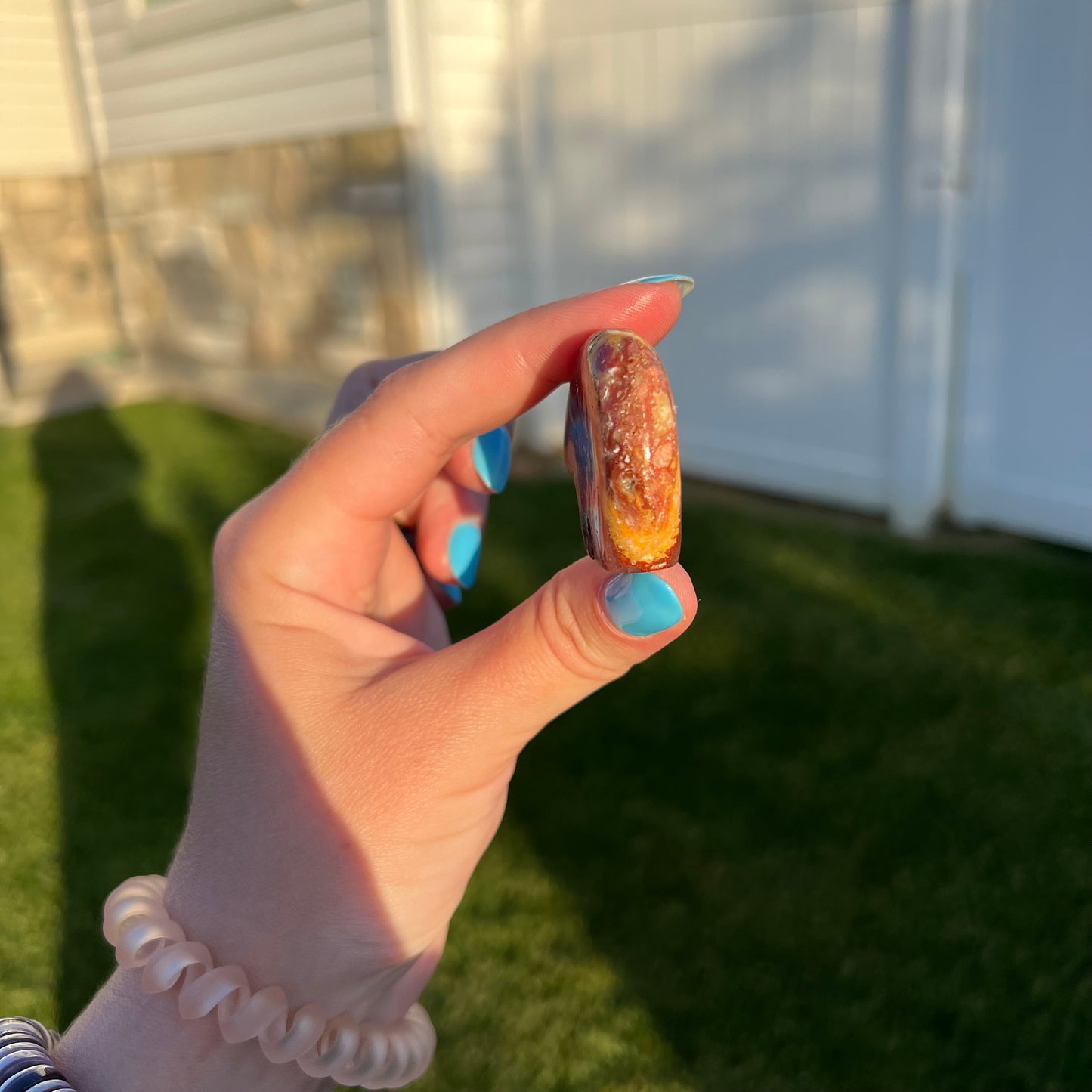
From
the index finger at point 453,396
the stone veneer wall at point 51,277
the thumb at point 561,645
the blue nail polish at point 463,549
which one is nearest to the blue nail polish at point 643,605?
the thumb at point 561,645

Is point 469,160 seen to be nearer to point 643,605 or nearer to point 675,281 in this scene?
point 675,281

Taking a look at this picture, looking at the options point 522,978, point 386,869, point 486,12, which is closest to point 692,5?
point 486,12

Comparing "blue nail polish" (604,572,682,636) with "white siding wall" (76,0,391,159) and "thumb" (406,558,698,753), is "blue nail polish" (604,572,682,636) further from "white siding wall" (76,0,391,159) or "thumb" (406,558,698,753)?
"white siding wall" (76,0,391,159)

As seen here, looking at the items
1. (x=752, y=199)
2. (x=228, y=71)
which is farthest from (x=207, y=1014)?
(x=228, y=71)

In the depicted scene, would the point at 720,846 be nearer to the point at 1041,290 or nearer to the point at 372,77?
the point at 1041,290

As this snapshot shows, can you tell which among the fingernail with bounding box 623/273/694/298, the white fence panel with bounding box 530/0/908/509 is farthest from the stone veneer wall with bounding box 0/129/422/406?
the fingernail with bounding box 623/273/694/298

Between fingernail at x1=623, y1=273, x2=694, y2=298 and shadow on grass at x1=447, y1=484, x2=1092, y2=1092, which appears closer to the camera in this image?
fingernail at x1=623, y1=273, x2=694, y2=298
